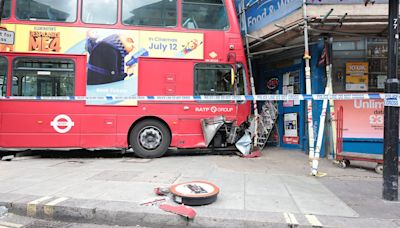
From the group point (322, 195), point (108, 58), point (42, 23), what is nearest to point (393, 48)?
point (322, 195)

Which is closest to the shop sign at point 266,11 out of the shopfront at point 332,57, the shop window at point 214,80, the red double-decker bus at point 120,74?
the shopfront at point 332,57

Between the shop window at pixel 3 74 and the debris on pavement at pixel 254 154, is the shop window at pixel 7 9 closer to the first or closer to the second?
the shop window at pixel 3 74

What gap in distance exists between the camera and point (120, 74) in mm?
8711

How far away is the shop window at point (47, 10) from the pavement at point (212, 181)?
3.65m

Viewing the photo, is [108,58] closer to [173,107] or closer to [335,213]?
[173,107]

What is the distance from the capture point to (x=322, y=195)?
5.49 m

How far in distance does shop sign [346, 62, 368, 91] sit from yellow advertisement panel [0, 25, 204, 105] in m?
4.13

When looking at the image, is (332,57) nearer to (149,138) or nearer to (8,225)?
(149,138)

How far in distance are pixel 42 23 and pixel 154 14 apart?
9.31 ft

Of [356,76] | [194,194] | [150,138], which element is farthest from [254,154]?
[194,194]

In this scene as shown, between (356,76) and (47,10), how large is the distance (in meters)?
8.36

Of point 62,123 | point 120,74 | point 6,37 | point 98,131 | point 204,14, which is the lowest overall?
point 98,131

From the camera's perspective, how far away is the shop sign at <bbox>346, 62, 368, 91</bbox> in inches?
356

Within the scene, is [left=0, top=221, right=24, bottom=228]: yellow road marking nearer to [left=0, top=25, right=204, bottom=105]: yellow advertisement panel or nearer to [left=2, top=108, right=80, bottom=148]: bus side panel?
[left=2, top=108, right=80, bottom=148]: bus side panel
